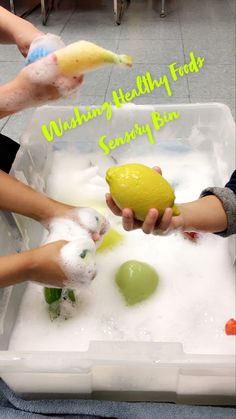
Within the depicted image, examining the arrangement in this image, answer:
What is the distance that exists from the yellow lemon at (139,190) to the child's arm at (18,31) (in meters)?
0.38

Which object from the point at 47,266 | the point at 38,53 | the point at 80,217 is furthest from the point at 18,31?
the point at 47,266

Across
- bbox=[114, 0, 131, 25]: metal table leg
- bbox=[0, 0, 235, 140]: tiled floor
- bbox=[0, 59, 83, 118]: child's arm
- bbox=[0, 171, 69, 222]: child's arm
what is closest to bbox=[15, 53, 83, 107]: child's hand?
bbox=[0, 59, 83, 118]: child's arm

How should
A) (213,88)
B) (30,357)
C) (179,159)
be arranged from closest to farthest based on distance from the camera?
(30,357) < (179,159) < (213,88)

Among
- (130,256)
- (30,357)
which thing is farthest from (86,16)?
(30,357)

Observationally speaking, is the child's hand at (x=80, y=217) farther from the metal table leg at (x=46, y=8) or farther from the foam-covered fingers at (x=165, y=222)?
the metal table leg at (x=46, y=8)

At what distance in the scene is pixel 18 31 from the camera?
840 mm

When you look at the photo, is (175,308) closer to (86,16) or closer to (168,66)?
(168,66)

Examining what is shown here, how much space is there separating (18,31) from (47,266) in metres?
0.52

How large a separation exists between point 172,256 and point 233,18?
6.62 feet

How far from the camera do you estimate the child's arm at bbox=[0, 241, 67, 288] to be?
62 cm

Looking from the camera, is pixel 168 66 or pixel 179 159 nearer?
pixel 179 159

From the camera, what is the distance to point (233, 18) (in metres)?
2.38

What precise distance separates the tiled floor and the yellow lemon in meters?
0.87

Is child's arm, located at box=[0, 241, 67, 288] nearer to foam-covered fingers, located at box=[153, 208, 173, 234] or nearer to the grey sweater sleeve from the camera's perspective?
foam-covered fingers, located at box=[153, 208, 173, 234]
